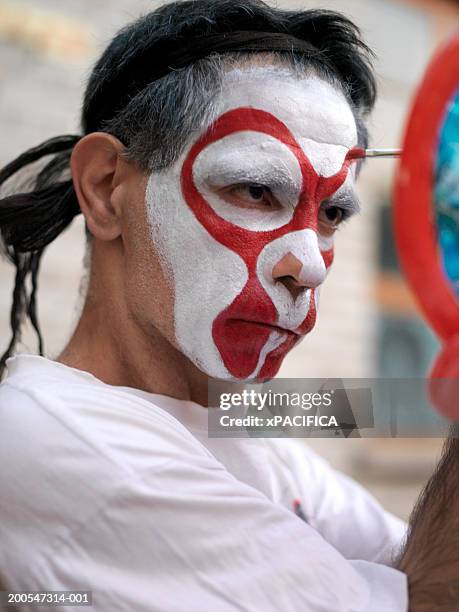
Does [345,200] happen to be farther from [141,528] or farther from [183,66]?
[141,528]

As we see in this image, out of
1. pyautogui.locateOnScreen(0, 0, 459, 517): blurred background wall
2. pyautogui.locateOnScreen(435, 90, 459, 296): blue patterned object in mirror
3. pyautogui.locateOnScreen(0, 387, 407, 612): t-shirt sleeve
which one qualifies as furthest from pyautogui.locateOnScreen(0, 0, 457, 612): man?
pyautogui.locateOnScreen(0, 0, 459, 517): blurred background wall

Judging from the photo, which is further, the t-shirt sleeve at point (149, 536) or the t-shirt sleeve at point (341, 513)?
the t-shirt sleeve at point (341, 513)

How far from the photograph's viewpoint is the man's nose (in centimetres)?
131

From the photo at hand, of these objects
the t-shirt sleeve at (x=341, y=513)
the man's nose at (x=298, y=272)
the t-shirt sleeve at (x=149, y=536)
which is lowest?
the t-shirt sleeve at (x=341, y=513)

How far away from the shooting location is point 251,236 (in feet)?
4.42

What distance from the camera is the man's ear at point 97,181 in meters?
1.47

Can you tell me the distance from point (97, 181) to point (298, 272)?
43 centimetres

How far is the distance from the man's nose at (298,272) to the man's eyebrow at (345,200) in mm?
114

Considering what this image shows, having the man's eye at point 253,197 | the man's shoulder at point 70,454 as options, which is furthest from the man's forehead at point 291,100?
the man's shoulder at point 70,454

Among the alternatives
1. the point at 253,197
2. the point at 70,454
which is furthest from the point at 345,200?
the point at 70,454

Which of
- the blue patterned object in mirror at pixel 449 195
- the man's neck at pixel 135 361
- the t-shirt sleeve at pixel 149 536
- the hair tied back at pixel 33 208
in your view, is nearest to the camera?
the blue patterned object in mirror at pixel 449 195

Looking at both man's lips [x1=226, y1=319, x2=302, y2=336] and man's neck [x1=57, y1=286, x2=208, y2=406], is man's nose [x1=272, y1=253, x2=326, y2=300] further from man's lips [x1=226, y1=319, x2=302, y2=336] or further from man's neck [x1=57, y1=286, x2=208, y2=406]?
man's neck [x1=57, y1=286, x2=208, y2=406]

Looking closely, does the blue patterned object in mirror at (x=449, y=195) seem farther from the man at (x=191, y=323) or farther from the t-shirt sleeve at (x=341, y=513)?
the t-shirt sleeve at (x=341, y=513)

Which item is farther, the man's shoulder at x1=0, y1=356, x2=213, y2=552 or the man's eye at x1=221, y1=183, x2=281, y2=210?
the man's eye at x1=221, y1=183, x2=281, y2=210
